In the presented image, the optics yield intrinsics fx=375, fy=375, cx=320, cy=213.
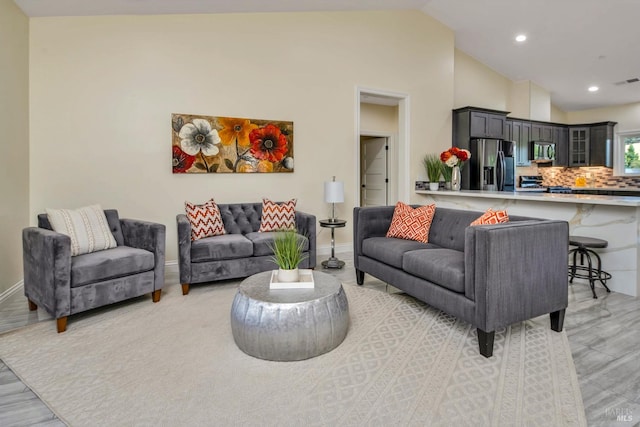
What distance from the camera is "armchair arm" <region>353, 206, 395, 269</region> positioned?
3842 mm

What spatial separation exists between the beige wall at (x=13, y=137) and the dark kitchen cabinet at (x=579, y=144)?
9.63 meters

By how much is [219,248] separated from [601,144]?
8.62m

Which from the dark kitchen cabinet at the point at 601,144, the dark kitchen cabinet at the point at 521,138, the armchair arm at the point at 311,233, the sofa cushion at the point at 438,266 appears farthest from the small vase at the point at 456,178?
the dark kitchen cabinet at the point at 601,144

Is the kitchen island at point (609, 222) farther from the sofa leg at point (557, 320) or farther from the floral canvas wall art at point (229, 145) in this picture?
the floral canvas wall art at point (229, 145)

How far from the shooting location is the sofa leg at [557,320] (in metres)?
2.62

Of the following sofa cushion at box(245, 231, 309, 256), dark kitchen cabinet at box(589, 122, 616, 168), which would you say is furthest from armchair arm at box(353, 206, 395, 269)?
dark kitchen cabinet at box(589, 122, 616, 168)

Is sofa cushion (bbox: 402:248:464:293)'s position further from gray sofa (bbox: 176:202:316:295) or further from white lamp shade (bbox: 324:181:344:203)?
white lamp shade (bbox: 324:181:344:203)

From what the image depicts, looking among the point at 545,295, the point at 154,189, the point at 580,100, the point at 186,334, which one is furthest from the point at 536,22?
the point at 186,334

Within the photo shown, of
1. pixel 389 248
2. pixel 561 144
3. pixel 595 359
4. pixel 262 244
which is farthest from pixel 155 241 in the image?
pixel 561 144

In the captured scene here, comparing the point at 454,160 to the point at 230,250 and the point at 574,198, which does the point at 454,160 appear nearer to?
the point at 574,198

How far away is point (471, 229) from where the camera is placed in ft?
7.65

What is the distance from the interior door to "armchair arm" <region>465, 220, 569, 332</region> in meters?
5.03

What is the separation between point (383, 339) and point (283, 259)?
872mm

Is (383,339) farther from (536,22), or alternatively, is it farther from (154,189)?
(536,22)
